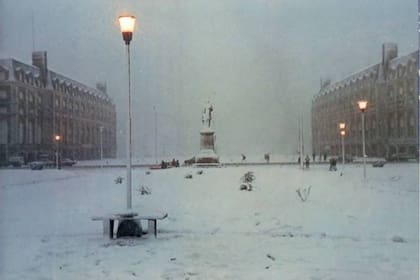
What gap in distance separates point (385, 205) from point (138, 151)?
1.75 meters

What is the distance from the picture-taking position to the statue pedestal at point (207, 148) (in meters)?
3.22

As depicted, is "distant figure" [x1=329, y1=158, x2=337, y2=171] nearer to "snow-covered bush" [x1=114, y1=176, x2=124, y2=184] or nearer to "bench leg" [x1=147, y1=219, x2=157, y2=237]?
"bench leg" [x1=147, y1=219, x2=157, y2=237]

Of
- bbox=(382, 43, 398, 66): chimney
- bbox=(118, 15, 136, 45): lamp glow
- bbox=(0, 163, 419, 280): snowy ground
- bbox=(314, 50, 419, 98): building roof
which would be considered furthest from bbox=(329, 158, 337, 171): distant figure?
bbox=(118, 15, 136, 45): lamp glow

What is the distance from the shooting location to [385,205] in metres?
3.14

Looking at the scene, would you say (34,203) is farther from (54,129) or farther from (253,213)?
(253,213)

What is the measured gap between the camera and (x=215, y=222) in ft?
10.7

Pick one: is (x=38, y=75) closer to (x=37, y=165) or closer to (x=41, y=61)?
(x=41, y=61)

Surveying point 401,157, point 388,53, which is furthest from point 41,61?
point 401,157

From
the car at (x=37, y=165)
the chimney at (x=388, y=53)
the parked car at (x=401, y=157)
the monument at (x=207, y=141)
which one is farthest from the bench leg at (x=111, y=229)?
the chimney at (x=388, y=53)

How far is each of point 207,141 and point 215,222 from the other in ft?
1.86

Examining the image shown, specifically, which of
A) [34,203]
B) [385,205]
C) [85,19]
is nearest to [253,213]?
[385,205]

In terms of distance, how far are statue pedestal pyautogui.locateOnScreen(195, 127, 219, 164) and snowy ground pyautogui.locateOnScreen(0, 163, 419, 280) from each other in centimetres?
9

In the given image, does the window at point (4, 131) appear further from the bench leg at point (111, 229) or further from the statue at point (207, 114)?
the statue at point (207, 114)

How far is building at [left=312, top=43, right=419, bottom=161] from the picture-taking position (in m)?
3.13
